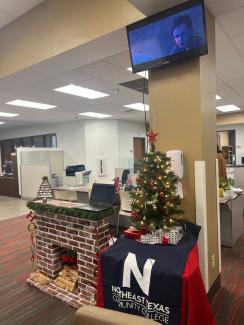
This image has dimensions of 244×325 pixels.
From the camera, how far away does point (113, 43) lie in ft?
8.53

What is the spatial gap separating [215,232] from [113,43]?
89.2 inches

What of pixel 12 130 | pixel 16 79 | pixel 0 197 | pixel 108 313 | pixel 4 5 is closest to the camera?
pixel 108 313

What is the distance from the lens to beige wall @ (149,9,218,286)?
2189 millimetres

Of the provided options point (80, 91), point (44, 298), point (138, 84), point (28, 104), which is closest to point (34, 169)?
point (28, 104)

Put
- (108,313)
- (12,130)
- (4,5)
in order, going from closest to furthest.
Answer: (108,313), (4,5), (12,130)

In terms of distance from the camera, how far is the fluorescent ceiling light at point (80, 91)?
4.89m

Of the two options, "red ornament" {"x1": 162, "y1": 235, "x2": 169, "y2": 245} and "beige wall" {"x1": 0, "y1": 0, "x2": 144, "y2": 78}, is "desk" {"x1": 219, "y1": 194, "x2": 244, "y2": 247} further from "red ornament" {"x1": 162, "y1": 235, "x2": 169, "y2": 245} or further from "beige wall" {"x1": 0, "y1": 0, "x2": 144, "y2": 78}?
"beige wall" {"x1": 0, "y1": 0, "x2": 144, "y2": 78}

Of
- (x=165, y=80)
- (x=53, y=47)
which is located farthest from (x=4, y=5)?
(x=165, y=80)

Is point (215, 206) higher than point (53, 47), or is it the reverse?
point (53, 47)

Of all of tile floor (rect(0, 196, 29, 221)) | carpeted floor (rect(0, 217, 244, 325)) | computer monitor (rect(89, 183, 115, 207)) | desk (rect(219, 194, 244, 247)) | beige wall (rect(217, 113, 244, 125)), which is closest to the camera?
carpeted floor (rect(0, 217, 244, 325))

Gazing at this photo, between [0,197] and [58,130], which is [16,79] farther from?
[0,197]

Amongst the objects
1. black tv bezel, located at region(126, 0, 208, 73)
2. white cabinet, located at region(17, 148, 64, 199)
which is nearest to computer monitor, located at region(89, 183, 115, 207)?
black tv bezel, located at region(126, 0, 208, 73)

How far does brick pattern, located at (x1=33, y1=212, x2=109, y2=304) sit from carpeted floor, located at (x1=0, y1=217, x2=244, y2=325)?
26 centimetres

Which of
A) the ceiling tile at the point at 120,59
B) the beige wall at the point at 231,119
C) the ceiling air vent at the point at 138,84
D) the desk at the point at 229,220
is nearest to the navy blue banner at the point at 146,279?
the desk at the point at 229,220
